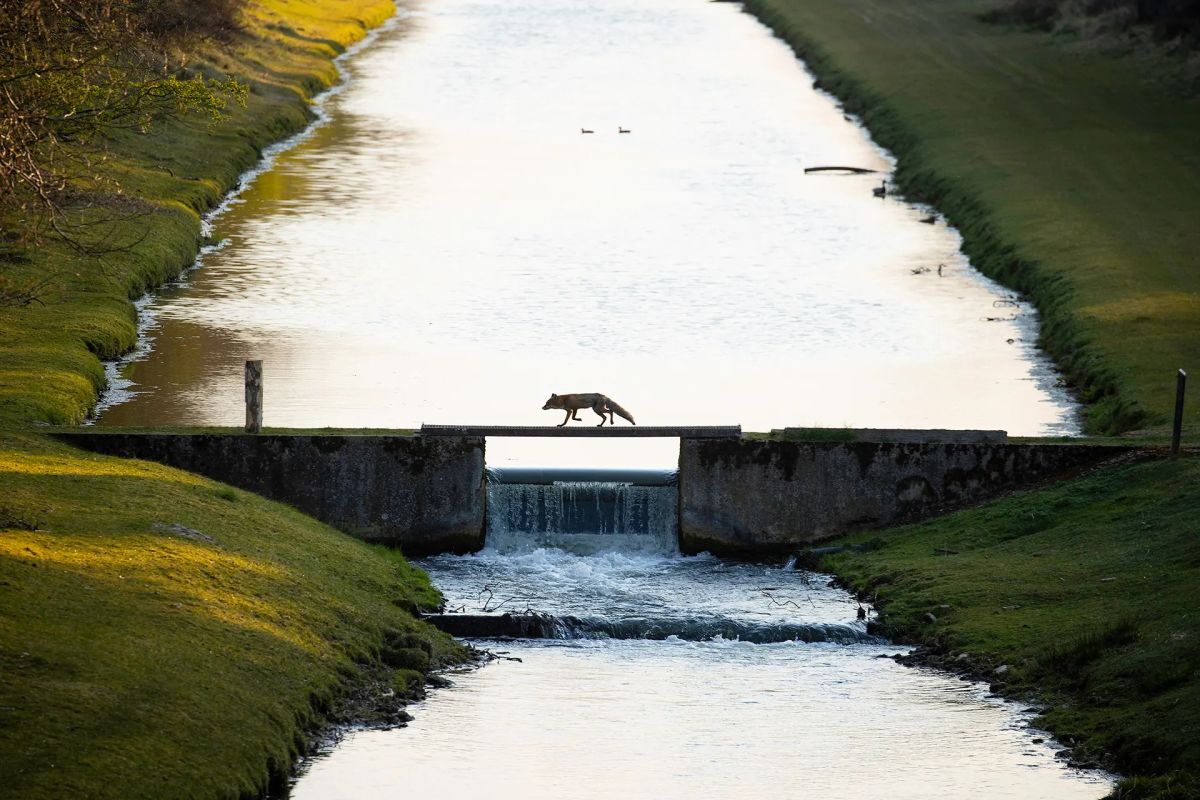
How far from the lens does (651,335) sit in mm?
52688

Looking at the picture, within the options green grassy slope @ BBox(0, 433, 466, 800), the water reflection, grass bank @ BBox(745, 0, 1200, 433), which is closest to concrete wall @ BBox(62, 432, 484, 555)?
green grassy slope @ BBox(0, 433, 466, 800)

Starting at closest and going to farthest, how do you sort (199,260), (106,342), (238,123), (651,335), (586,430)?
1. (586,430)
2. (106,342)
3. (651,335)
4. (199,260)
5. (238,123)

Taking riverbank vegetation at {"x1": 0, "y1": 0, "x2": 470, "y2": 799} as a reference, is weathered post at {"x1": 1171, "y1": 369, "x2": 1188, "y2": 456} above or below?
above

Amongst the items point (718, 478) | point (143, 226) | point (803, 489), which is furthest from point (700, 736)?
point (143, 226)

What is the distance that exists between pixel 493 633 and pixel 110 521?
6264mm

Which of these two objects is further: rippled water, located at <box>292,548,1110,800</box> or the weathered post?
the weathered post

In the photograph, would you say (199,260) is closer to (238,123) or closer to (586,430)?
(238,123)

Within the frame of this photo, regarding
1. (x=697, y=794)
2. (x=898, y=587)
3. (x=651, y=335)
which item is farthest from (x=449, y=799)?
(x=651, y=335)

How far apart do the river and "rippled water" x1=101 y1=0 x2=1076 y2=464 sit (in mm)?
172

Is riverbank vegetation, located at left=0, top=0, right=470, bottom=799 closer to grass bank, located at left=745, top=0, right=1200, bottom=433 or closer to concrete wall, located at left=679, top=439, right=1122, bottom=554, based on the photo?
concrete wall, located at left=679, top=439, right=1122, bottom=554

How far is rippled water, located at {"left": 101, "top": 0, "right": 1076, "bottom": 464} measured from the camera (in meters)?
45.5

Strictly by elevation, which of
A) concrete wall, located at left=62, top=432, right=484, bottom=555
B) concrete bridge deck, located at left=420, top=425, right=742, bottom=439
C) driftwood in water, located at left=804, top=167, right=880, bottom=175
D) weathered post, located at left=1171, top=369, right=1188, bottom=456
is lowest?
concrete wall, located at left=62, top=432, right=484, bottom=555

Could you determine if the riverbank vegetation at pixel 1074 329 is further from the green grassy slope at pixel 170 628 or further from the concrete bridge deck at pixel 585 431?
the green grassy slope at pixel 170 628

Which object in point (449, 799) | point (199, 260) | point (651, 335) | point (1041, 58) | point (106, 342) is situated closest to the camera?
point (449, 799)
